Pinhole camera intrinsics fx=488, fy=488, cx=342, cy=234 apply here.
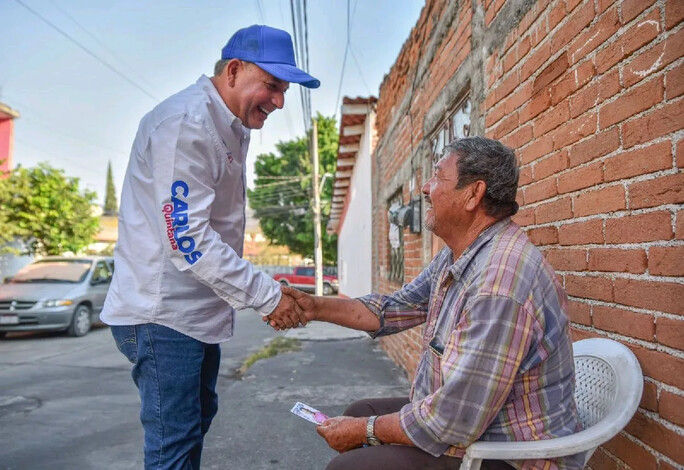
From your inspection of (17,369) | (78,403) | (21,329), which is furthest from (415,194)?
(21,329)

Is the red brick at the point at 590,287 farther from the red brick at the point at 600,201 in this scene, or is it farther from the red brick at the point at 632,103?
the red brick at the point at 632,103

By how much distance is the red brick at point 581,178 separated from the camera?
176 centimetres

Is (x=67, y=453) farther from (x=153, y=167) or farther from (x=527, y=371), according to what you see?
(x=527, y=371)

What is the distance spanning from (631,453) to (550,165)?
114cm

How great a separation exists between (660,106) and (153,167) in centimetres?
174

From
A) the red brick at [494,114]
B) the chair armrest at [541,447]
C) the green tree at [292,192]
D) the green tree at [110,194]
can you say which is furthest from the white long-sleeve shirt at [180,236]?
the green tree at [110,194]

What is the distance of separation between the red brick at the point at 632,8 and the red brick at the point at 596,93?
16 cm

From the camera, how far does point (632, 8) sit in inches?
60.8

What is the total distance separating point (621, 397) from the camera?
149 cm

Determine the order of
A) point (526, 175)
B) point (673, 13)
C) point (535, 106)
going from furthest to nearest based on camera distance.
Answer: point (526, 175) → point (535, 106) → point (673, 13)

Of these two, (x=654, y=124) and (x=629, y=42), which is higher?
(x=629, y=42)

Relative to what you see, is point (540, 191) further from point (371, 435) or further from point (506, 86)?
point (371, 435)

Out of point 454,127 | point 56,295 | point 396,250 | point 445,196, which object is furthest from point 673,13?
point 56,295

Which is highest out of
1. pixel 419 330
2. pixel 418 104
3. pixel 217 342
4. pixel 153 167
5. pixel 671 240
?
pixel 418 104
